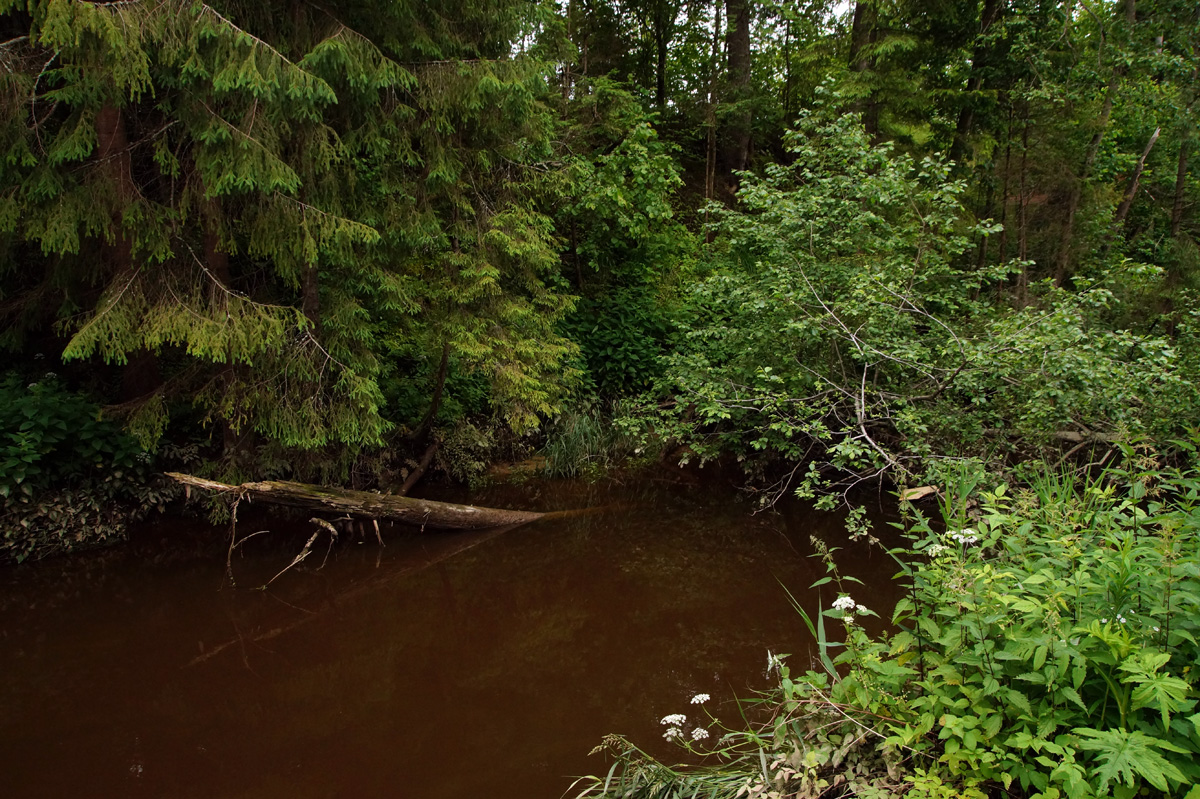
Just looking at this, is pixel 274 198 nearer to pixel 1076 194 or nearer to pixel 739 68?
pixel 739 68

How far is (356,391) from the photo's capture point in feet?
20.2

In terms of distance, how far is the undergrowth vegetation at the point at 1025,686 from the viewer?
183 centimetres

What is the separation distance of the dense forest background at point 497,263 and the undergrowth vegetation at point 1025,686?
4.22 feet

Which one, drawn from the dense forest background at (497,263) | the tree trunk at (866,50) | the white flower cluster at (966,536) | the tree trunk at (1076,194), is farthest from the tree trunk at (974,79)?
the white flower cluster at (966,536)

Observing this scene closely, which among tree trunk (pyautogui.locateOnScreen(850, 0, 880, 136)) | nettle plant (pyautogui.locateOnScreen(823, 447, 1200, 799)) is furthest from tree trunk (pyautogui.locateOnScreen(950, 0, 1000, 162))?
nettle plant (pyautogui.locateOnScreen(823, 447, 1200, 799))

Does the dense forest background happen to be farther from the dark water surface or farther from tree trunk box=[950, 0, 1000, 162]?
the dark water surface

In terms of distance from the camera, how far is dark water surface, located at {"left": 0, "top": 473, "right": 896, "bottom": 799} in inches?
148

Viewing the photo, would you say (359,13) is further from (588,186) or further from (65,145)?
(588,186)

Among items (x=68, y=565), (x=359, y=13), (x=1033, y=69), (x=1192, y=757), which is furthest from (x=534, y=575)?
(x=1033, y=69)

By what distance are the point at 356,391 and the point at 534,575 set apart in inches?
94.6

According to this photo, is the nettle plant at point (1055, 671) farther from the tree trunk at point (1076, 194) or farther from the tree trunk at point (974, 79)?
the tree trunk at point (1076, 194)

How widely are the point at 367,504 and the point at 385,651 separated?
1.95 metres

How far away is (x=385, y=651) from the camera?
495 cm

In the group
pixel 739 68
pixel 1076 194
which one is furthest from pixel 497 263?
pixel 1076 194
